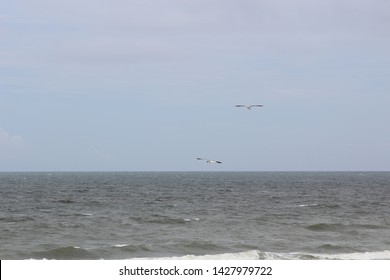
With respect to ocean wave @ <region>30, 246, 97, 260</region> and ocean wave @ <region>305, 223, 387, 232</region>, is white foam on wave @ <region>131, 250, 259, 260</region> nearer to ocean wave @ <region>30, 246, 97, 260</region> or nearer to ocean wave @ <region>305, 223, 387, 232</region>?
ocean wave @ <region>30, 246, 97, 260</region>

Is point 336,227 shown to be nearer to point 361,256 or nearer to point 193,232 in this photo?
point 193,232

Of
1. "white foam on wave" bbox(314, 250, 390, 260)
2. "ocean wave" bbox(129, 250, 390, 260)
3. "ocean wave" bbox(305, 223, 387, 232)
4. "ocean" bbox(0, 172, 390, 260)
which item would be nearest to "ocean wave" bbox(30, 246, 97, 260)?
"ocean" bbox(0, 172, 390, 260)

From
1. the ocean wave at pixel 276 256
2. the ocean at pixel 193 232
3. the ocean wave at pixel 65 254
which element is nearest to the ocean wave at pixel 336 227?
the ocean at pixel 193 232

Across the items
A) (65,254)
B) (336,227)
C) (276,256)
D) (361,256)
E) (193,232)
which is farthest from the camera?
(336,227)

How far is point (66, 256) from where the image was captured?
107 ft

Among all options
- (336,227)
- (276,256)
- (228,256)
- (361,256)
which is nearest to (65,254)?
(228,256)

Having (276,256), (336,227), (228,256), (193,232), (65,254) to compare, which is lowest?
(65,254)

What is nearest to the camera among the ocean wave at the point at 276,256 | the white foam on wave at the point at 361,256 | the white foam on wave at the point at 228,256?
the white foam on wave at the point at 361,256

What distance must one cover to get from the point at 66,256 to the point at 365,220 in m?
27.4

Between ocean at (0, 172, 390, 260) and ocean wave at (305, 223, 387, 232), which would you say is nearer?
ocean at (0, 172, 390, 260)

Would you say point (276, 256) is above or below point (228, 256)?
above

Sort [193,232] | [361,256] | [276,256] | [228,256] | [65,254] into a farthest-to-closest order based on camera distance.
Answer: [193,232] < [65,254] < [228,256] < [361,256] < [276,256]

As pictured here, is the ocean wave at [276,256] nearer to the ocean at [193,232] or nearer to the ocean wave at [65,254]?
the ocean at [193,232]
